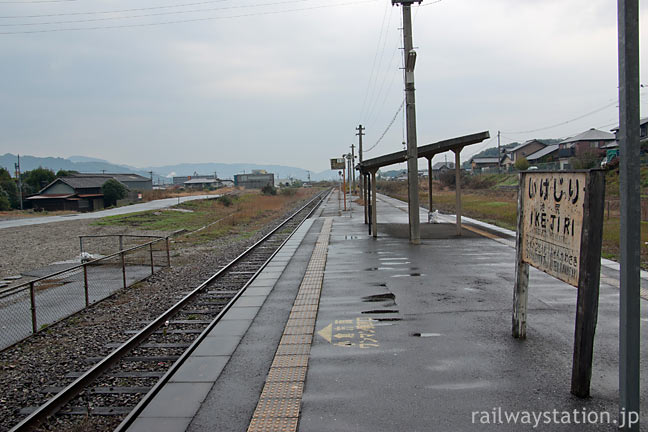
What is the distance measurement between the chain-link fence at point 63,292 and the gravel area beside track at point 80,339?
0.33 meters

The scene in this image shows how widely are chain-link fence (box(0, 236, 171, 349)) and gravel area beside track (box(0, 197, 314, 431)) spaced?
328 mm

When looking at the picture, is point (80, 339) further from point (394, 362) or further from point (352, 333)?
point (394, 362)

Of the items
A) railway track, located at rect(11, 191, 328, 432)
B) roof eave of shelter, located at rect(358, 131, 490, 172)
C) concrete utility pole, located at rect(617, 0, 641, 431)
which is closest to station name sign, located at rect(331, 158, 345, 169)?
roof eave of shelter, located at rect(358, 131, 490, 172)

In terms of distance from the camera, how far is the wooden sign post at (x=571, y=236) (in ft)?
13.6

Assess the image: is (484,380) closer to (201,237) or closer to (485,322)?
(485,322)

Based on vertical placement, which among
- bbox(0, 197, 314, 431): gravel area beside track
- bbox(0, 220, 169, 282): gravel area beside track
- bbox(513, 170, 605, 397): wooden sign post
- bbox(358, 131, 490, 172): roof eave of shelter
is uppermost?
bbox(358, 131, 490, 172): roof eave of shelter

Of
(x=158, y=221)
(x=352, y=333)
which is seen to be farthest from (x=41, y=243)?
(x=352, y=333)

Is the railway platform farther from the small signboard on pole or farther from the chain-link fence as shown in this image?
the small signboard on pole

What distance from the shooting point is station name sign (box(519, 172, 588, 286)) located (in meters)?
4.43

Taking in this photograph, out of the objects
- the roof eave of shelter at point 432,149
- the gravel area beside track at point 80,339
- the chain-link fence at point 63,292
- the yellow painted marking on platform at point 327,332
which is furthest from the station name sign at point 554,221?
the roof eave of shelter at point 432,149

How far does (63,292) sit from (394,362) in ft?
28.2

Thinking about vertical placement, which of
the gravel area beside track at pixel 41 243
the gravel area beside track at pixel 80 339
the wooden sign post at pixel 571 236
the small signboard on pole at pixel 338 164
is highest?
the small signboard on pole at pixel 338 164

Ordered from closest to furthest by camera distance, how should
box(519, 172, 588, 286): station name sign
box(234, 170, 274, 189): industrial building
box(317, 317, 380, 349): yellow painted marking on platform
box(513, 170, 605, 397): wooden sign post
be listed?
box(513, 170, 605, 397): wooden sign post → box(519, 172, 588, 286): station name sign → box(317, 317, 380, 349): yellow painted marking on platform → box(234, 170, 274, 189): industrial building

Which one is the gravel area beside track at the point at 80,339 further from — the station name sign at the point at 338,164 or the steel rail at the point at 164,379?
the station name sign at the point at 338,164
